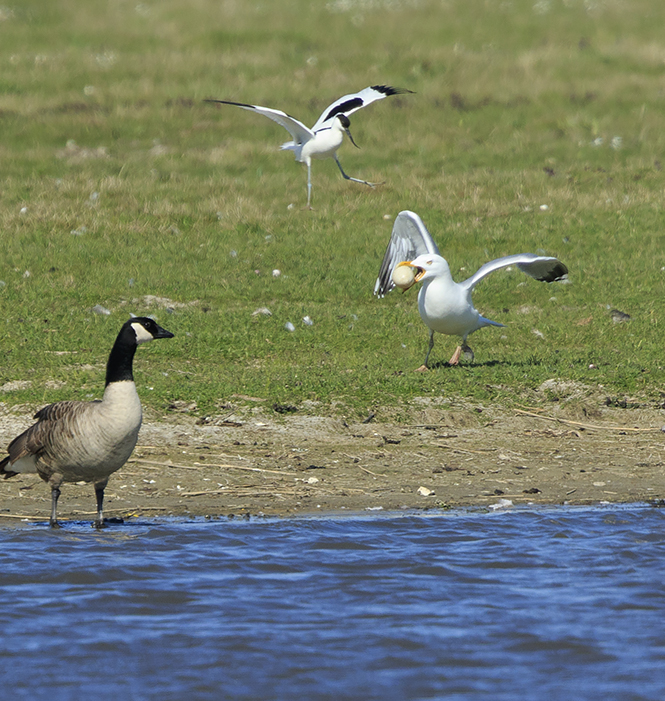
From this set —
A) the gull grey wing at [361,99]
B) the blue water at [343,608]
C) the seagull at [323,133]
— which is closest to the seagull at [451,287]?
the blue water at [343,608]

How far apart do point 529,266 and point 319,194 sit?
6.28 meters

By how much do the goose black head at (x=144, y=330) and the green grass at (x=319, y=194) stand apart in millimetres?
1831

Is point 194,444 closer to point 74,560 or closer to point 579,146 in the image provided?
point 74,560

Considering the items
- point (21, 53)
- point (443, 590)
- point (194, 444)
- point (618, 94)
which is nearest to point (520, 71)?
point (618, 94)

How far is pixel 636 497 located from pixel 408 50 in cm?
1843

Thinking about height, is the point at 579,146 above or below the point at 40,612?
above

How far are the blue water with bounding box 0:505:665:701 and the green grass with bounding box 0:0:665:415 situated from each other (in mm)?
2333

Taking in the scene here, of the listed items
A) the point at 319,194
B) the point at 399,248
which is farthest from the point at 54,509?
the point at 319,194

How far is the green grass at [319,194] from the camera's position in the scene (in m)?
10.0

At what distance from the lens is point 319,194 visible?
16.1 meters

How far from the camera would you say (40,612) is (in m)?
5.65

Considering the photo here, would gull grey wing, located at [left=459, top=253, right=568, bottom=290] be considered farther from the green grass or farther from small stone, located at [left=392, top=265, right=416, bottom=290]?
the green grass

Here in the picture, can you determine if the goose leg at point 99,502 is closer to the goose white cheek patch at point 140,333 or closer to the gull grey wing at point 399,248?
the goose white cheek patch at point 140,333

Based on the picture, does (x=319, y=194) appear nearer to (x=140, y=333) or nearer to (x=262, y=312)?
(x=262, y=312)
